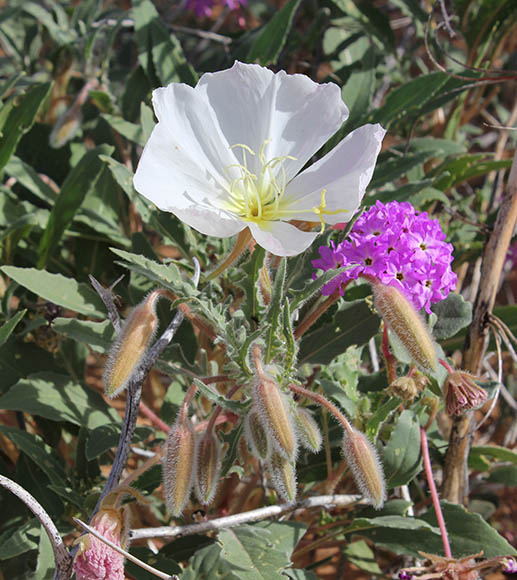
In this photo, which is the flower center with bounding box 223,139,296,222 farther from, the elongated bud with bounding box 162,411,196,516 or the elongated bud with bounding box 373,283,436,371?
the elongated bud with bounding box 162,411,196,516

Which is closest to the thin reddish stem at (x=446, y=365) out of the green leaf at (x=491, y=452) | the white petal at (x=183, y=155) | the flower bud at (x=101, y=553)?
the green leaf at (x=491, y=452)

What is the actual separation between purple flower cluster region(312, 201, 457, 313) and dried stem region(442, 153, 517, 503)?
0.66 feet

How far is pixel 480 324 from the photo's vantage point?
170 centimetres

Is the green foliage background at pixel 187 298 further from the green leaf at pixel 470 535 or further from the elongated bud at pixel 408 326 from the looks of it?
the elongated bud at pixel 408 326

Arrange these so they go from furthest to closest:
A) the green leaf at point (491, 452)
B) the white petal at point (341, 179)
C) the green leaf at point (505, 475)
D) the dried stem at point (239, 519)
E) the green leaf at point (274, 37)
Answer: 1. the green leaf at point (274, 37)
2. the green leaf at point (505, 475)
3. the green leaf at point (491, 452)
4. the dried stem at point (239, 519)
5. the white petal at point (341, 179)

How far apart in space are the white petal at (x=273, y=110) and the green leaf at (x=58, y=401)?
0.73 meters

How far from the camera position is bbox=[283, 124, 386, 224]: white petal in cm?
129

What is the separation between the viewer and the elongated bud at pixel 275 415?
1242 mm

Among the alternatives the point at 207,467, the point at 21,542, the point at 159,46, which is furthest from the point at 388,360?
the point at 159,46

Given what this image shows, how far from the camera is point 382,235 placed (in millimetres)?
1473

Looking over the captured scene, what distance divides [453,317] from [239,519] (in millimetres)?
664

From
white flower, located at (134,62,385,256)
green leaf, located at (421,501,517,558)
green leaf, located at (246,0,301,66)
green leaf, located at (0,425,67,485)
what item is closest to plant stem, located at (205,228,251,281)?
white flower, located at (134,62,385,256)

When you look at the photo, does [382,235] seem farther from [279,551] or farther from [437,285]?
[279,551]

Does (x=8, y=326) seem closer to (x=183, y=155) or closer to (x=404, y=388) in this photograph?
(x=183, y=155)
